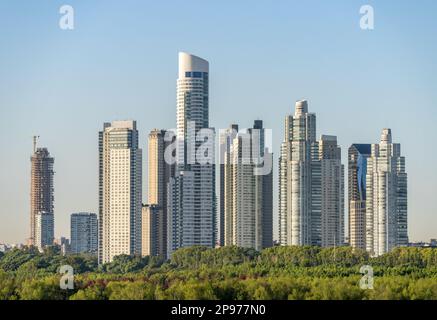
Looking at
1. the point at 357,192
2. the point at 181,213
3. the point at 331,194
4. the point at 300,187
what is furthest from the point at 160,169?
the point at 357,192

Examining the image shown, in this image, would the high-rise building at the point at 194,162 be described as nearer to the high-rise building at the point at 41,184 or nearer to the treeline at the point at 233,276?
the treeline at the point at 233,276

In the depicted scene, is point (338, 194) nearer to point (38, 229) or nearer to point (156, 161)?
point (156, 161)

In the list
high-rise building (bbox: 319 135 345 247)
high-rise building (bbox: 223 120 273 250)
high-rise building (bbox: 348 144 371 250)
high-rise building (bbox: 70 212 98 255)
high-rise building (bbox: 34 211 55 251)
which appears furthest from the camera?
high-rise building (bbox: 34 211 55 251)

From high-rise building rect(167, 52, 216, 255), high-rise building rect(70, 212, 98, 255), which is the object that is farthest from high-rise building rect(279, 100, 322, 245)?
high-rise building rect(70, 212, 98, 255)

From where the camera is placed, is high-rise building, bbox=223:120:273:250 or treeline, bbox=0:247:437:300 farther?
high-rise building, bbox=223:120:273:250

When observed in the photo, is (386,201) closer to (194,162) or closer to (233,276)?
(194,162)

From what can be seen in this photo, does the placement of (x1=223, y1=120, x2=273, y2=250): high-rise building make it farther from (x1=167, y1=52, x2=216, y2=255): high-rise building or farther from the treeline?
the treeline
